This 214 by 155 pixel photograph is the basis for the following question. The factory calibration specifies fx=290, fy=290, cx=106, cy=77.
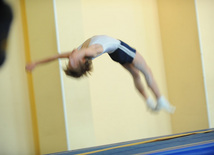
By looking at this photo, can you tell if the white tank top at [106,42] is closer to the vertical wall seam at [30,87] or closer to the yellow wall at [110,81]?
the yellow wall at [110,81]

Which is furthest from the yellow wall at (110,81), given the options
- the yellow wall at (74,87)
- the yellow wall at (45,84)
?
the yellow wall at (45,84)

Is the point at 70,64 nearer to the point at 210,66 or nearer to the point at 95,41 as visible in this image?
the point at 95,41

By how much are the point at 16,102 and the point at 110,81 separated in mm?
1428

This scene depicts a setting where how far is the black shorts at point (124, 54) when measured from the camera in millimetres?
2758

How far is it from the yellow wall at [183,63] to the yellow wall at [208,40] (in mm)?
79

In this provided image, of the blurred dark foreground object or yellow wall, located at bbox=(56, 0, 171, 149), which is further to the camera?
yellow wall, located at bbox=(56, 0, 171, 149)

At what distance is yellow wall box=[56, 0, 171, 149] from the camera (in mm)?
3592

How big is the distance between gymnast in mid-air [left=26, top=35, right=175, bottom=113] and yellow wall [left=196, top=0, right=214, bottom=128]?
167 cm

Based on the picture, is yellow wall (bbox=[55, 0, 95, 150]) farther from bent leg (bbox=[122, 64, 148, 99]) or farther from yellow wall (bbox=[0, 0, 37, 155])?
bent leg (bbox=[122, 64, 148, 99])

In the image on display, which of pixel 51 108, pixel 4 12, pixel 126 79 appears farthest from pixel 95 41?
pixel 126 79

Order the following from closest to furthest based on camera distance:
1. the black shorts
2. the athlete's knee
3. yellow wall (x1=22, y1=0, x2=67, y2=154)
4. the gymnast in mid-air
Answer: the gymnast in mid-air
the black shorts
the athlete's knee
yellow wall (x1=22, y1=0, x2=67, y2=154)

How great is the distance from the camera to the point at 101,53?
2.49 m

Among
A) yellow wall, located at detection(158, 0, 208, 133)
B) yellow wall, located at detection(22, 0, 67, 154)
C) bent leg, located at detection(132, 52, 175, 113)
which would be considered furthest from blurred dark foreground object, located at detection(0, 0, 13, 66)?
yellow wall, located at detection(158, 0, 208, 133)

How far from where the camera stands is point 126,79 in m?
4.52
